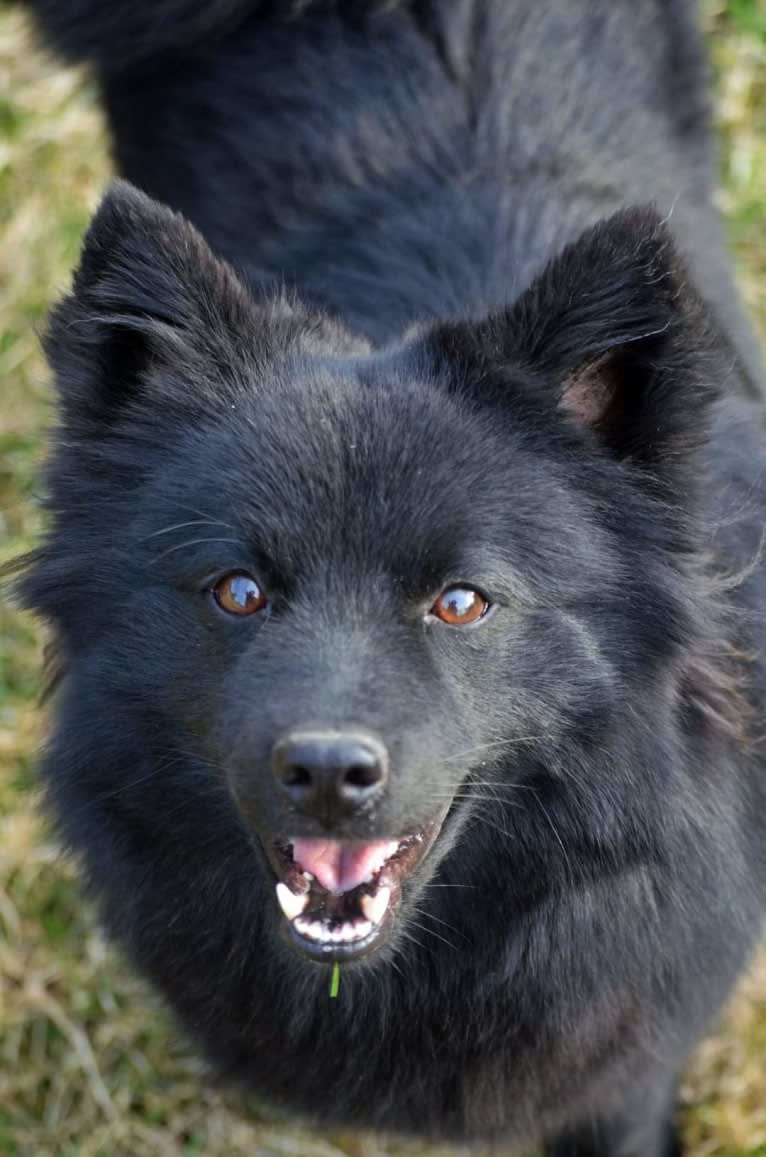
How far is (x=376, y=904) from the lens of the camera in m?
2.36

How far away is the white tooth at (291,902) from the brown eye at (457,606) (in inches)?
19.9

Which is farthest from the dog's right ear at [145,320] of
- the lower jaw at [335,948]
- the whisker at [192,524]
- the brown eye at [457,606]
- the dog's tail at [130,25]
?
the dog's tail at [130,25]

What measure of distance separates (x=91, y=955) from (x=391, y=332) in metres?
1.99

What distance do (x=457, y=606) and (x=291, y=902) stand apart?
55cm

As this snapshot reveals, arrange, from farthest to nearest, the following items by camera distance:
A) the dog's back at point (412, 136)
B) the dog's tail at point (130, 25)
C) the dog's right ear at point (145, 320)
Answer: the dog's tail at point (130, 25)
the dog's back at point (412, 136)
the dog's right ear at point (145, 320)

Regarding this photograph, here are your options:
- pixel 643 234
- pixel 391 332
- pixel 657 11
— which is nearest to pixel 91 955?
pixel 391 332

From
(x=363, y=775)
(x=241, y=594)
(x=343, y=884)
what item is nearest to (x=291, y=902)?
(x=343, y=884)

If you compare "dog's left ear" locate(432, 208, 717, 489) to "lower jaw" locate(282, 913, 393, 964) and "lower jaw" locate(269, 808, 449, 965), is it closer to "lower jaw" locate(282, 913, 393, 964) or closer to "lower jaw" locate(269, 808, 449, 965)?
"lower jaw" locate(269, 808, 449, 965)

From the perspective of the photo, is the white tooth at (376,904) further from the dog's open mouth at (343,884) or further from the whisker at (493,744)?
the whisker at (493,744)

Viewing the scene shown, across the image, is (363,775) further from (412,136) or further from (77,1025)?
(77,1025)

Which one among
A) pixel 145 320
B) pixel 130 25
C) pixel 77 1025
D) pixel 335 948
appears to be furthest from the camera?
pixel 77 1025

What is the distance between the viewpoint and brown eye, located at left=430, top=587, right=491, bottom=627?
2.35 meters

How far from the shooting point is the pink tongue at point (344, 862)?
7.80 feet

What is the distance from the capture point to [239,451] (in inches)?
97.1
